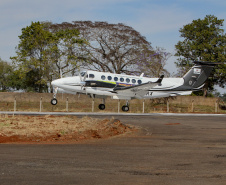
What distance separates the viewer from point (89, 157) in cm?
1093

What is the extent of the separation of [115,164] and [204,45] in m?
63.2

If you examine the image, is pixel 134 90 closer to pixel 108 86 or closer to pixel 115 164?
pixel 108 86

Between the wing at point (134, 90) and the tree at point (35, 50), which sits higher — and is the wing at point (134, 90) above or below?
below

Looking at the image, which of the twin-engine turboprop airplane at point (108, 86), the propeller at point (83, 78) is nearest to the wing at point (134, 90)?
the twin-engine turboprop airplane at point (108, 86)

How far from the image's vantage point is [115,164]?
9.82 metres

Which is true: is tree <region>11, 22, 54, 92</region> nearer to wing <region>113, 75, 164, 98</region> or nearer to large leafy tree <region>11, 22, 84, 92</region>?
large leafy tree <region>11, 22, 84, 92</region>

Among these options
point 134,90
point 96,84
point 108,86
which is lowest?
point 134,90

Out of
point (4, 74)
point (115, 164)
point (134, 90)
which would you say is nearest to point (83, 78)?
point (134, 90)

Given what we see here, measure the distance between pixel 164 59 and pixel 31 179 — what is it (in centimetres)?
6032

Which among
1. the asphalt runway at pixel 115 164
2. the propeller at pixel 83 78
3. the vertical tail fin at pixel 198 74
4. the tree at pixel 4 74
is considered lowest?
the asphalt runway at pixel 115 164

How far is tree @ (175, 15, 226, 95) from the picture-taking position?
69375 mm

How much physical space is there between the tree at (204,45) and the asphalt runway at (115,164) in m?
57.4

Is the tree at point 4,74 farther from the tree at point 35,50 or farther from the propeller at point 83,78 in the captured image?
the propeller at point 83,78

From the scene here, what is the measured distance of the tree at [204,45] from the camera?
6938cm
